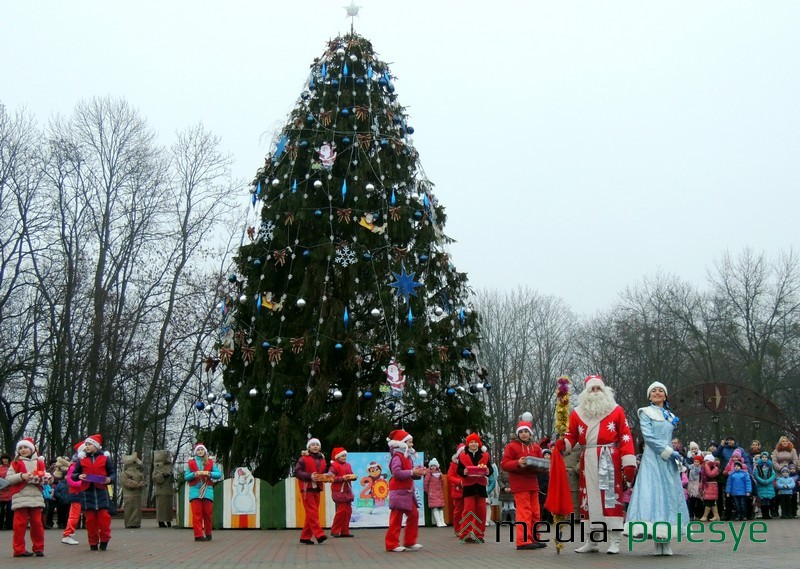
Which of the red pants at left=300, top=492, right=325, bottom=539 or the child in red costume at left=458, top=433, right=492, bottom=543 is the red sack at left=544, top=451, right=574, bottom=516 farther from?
the red pants at left=300, top=492, right=325, bottom=539

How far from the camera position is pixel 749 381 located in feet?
165

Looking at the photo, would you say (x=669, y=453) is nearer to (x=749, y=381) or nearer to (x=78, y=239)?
(x=78, y=239)

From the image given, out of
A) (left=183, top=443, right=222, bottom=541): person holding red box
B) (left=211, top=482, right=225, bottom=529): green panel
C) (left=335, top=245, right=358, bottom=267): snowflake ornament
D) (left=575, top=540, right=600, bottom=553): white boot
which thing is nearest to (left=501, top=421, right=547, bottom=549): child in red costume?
(left=575, top=540, right=600, bottom=553): white boot

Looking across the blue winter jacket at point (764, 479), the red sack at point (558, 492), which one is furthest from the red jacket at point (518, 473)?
the blue winter jacket at point (764, 479)

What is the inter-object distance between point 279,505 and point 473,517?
7.42m

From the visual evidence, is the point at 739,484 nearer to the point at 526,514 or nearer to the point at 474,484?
the point at 474,484

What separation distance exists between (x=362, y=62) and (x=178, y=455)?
2892 cm

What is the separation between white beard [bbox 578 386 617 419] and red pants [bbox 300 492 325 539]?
5767 millimetres

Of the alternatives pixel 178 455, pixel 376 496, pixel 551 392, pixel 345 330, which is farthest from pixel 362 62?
pixel 551 392

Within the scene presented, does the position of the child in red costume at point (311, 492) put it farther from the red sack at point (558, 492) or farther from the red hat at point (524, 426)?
the red sack at point (558, 492)

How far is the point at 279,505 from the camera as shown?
2120 cm

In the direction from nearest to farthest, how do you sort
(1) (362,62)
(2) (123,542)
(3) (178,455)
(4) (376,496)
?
(2) (123,542) → (4) (376,496) → (1) (362,62) → (3) (178,455)

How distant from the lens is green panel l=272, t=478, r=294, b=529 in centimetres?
2117

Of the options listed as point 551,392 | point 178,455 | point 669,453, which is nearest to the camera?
point 669,453
